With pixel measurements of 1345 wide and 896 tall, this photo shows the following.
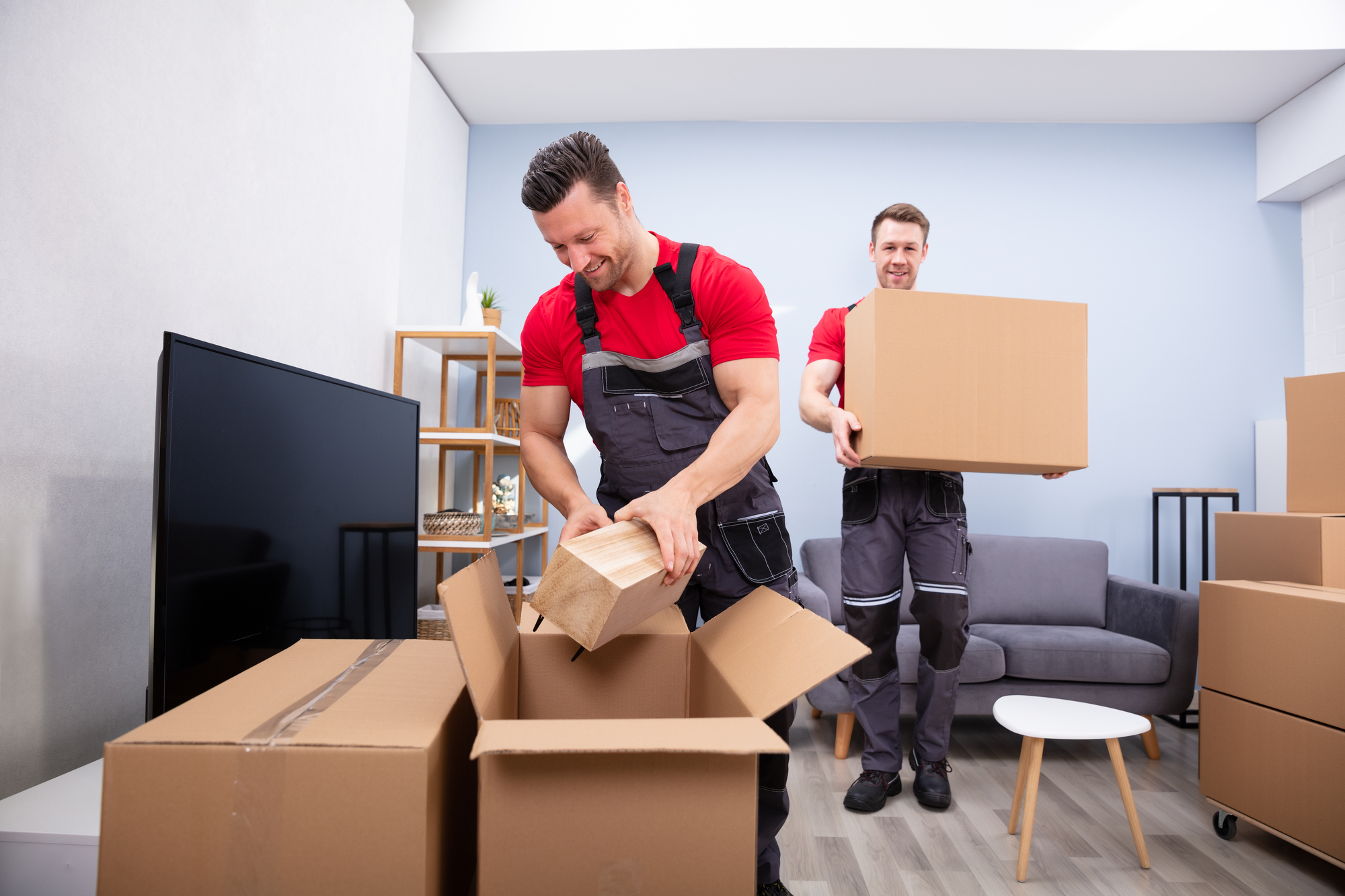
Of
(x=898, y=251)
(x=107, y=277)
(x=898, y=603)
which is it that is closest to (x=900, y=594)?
(x=898, y=603)

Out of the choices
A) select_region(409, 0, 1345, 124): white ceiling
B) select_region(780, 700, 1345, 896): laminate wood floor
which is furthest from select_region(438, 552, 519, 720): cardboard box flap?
select_region(409, 0, 1345, 124): white ceiling

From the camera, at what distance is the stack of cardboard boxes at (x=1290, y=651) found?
58.1 inches

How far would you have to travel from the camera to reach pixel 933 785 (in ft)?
6.31

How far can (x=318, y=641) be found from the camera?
2.84ft

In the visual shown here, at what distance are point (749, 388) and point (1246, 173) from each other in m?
3.35

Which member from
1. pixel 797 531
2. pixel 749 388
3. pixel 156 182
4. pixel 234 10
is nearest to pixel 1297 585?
pixel 749 388

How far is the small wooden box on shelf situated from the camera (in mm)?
2406

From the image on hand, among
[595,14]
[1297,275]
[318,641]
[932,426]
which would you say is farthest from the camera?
[1297,275]

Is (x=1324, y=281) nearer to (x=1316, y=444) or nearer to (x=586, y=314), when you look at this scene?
(x=1316, y=444)

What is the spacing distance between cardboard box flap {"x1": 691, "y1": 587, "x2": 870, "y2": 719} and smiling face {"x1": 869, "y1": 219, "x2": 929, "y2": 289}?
1528 millimetres

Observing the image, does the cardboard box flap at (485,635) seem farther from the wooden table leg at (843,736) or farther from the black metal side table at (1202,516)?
the black metal side table at (1202,516)

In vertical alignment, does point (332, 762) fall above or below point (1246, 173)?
below

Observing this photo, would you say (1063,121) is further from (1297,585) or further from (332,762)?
(332,762)

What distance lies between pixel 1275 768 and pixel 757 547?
1.32 m
